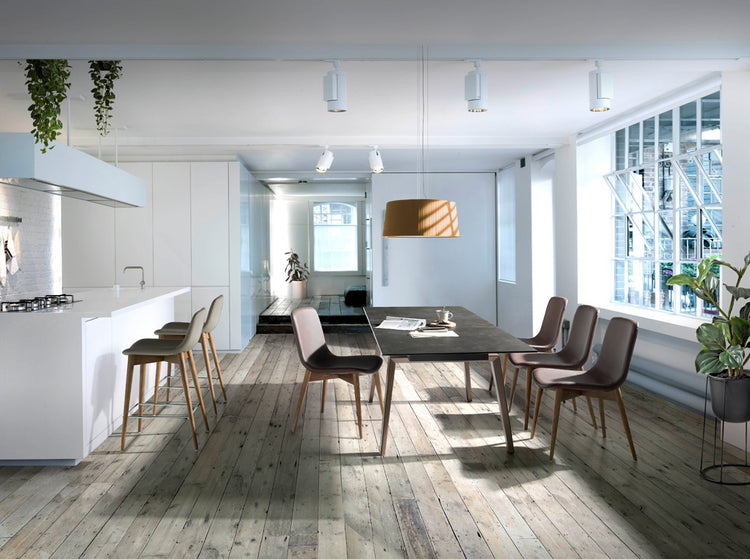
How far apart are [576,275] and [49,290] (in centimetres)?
601

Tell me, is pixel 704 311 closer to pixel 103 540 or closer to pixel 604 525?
pixel 604 525

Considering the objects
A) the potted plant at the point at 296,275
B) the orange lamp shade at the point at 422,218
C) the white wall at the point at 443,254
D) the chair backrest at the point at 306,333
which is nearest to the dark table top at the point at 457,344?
the chair backrest at the point at 306,333

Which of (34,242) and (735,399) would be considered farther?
(34,242)

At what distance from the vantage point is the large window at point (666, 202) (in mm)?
4691

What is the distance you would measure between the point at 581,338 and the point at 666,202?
1764mm

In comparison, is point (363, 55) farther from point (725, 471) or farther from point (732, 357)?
point (725, 471)

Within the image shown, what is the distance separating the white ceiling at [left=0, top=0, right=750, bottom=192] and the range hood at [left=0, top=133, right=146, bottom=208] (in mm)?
550

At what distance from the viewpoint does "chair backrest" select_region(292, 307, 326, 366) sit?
161 inches

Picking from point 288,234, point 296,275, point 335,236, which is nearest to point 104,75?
point 296,275

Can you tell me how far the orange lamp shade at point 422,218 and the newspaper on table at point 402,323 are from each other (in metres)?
0.74

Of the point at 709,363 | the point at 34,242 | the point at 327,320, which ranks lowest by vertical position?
the point at 327,320

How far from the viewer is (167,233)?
7316 mm

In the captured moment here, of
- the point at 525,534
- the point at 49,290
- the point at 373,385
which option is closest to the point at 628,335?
the point at 525,534

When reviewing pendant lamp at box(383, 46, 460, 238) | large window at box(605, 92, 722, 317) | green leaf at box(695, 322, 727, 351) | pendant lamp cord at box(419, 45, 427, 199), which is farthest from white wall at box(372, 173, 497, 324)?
green leaf at box(695, 322, 727, 351)
